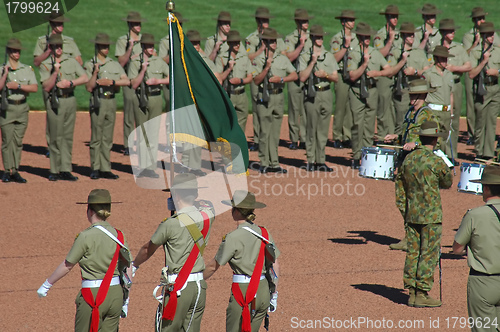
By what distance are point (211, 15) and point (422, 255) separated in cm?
2484

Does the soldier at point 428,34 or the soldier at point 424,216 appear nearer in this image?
the soldier at point 424,216

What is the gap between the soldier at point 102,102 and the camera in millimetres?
16375

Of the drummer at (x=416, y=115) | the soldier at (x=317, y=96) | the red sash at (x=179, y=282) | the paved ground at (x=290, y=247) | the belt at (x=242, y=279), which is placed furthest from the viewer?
the soldier at (x=317, y=96)

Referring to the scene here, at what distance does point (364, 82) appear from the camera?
17953mm

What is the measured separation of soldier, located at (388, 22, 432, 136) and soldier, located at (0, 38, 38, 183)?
7.63 m

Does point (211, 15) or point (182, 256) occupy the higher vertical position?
point (211, 15)

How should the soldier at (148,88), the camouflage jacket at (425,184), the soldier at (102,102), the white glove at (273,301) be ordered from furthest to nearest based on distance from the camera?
the soldier at (148,88), the soldier at (102,102), the camouflage jacket at (425,184), the white glove at (273,301)

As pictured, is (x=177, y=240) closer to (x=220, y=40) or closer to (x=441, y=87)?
(x=441, y=87)

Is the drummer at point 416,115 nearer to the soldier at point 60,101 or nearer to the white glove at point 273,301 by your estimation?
the white glove at point 273,301

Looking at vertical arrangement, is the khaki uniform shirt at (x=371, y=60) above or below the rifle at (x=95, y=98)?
above

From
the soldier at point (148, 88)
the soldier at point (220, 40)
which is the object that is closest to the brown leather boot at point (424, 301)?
the soldier at point (148, 88)

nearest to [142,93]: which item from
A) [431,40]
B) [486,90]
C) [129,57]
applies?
[129,57]

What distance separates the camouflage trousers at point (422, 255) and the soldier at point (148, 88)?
8116mm

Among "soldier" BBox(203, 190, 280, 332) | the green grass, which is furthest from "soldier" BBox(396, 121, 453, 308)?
the green grass
